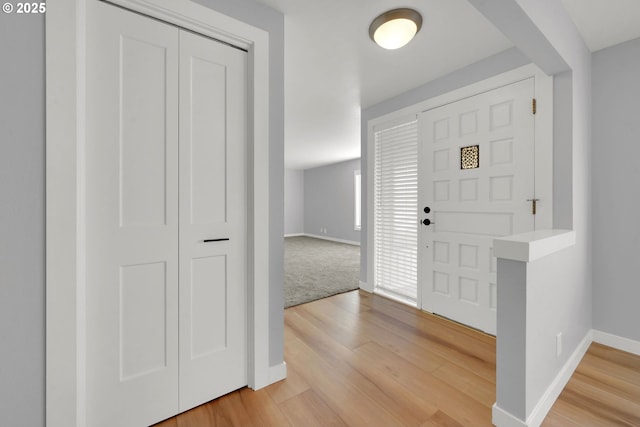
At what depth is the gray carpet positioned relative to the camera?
3408 mm

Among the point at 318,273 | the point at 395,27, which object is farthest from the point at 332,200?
the point at 395,27

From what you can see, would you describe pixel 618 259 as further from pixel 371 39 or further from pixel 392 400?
pixel 371 39

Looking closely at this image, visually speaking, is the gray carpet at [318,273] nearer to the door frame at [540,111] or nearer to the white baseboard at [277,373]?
the white baseboard at [277,373]

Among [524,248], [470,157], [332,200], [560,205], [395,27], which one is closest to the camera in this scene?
[524,248]

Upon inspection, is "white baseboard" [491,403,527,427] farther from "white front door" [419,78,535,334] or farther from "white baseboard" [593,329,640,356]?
"white baseboard" [593,329,640,356]

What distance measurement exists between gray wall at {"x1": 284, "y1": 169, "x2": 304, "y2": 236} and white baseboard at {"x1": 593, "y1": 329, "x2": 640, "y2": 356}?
784 centimetres

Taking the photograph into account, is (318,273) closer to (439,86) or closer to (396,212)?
(396,212)

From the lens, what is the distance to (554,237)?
1.50 metres

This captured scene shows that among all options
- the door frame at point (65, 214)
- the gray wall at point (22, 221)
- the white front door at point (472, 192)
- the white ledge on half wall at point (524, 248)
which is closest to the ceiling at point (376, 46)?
the white front door at point (472, 192)

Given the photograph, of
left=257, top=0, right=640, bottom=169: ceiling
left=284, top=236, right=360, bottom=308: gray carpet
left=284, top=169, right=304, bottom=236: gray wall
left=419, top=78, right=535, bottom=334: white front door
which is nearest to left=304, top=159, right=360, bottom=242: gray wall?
left=284, top=169, right=304, bottom=236: gray wall

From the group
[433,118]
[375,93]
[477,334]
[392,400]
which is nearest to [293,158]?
[375,93]

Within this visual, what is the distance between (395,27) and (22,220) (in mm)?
2166

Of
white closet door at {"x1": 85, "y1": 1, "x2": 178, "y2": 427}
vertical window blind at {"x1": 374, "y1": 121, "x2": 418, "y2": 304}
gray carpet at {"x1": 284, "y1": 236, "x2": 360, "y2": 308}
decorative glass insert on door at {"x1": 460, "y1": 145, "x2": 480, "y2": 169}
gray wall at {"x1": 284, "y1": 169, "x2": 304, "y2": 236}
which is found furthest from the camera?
gray wall at {"x1": 284, "y1": 169, "x2": 304, "y2": 236}

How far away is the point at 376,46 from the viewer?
83.4 inches
